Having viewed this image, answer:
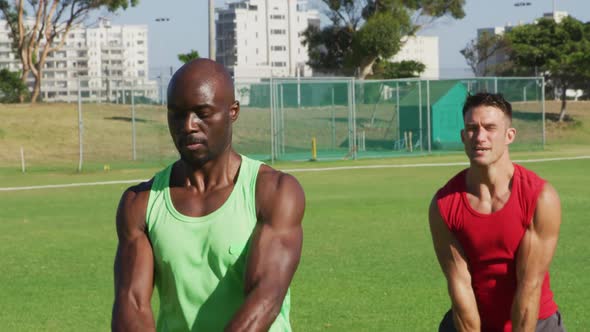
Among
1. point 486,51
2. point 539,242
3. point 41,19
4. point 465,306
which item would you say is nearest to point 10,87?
point 41,19

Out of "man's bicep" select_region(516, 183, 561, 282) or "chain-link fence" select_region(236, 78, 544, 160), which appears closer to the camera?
"man's bicep" select_region(516, 183, 561, 282)

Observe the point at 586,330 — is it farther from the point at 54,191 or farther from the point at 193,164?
the point at 54,191

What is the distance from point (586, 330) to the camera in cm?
880

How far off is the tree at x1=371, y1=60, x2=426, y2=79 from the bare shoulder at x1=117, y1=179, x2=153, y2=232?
65259mm

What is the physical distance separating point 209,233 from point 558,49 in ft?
175

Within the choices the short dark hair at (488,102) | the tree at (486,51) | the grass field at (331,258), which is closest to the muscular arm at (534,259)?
the short dark hair at (488,102)

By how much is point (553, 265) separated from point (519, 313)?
7.18 metres

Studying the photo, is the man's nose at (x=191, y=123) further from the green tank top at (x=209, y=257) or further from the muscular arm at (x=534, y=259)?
the muscular arm at (x=534, y=259)

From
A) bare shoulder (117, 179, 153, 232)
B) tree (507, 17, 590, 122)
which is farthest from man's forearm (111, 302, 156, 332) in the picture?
tree (507, 17, 590, 122)

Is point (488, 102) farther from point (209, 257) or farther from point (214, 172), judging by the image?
point (209, 257)

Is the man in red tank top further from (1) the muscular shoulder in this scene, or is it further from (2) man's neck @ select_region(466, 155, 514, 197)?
(1) the muscular shoulder

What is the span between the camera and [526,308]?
16.9 feet

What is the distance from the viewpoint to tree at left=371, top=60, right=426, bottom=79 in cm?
6862

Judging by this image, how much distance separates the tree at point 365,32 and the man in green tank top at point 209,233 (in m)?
60.0
